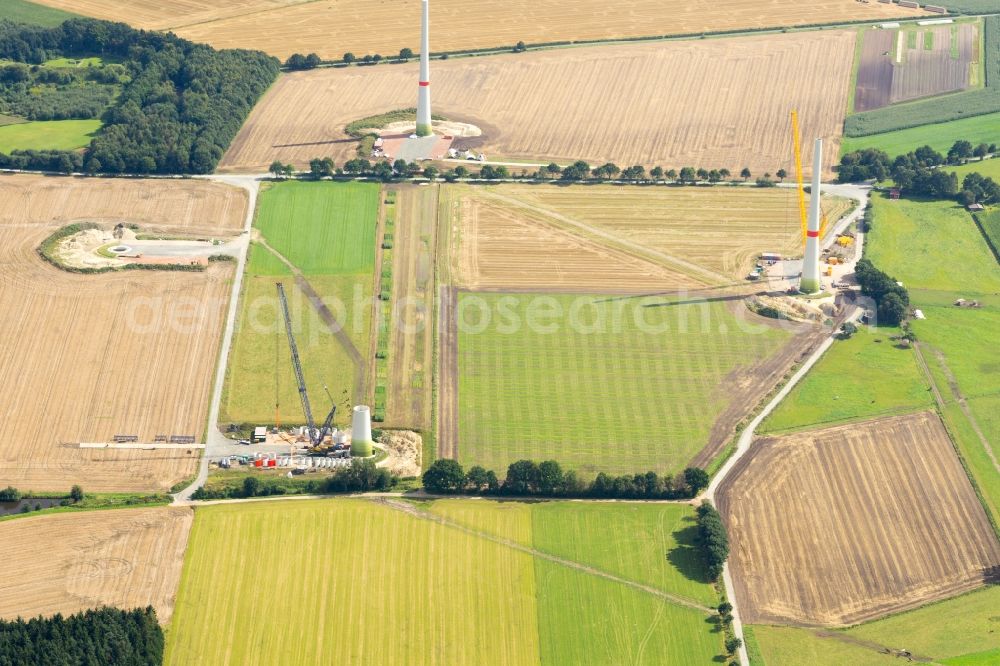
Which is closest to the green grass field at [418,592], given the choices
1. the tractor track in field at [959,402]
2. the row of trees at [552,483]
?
the row of trees at [552,483]

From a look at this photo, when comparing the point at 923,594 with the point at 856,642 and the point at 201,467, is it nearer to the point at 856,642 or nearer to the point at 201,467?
the point at 856,642

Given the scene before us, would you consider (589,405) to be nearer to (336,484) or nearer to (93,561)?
(336,484)

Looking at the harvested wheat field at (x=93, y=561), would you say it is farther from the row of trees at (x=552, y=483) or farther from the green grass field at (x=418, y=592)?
the row of trees at (x=552, y=483)

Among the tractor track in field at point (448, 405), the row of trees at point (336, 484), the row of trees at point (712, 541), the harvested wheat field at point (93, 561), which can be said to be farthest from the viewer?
the tractor track in field at point (448, 405)

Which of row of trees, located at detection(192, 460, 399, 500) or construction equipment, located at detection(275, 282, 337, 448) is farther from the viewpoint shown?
construction equipment, located at detection(275, 282, 337, 448)

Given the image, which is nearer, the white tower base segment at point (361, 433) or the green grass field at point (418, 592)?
the green grass field at point (418, 592)

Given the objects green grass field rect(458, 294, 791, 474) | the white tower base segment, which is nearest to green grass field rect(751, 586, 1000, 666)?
green grass field rect(458, 294, 791, 474)

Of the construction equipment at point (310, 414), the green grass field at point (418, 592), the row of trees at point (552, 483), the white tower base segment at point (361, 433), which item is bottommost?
the green grass field at point (418, 592)

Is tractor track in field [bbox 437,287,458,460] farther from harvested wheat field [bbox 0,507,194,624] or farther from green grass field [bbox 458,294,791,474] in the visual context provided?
harvested wheat field [bbox 0,507,194,624]
